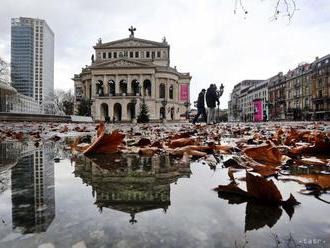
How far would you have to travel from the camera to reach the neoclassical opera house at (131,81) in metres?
55.9

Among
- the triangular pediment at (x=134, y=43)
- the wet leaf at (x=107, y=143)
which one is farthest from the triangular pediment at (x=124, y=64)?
the wet leaf at (x=107, y=143)

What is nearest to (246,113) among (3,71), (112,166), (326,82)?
(326,82)

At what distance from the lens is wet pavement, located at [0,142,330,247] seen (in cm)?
66

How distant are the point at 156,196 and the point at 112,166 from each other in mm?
752

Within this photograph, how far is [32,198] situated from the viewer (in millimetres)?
1007

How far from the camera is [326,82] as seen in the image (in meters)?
54.2

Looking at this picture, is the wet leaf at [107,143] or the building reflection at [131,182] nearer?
the building reflection at [131,182]

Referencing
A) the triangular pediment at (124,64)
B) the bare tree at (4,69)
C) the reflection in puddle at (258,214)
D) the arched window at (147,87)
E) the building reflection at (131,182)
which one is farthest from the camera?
the arched window at (147,87)

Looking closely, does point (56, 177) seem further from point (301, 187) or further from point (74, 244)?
point (301, 187)

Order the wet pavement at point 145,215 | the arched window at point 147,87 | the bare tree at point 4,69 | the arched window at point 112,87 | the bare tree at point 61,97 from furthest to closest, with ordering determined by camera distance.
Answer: the bare tree at point 61,97, the arched window at point 147,87, the arched window at point 112,87, the bare tree at point 4,69, the wet pavement at point 145,215

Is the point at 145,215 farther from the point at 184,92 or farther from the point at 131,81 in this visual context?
the point at 184,92

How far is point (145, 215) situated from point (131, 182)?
1.57 ft

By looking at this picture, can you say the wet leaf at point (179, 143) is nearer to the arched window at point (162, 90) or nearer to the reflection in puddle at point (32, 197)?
the reflection in puddle at point (32, 197)

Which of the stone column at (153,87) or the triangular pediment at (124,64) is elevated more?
the triangular pediment at (124,64)
